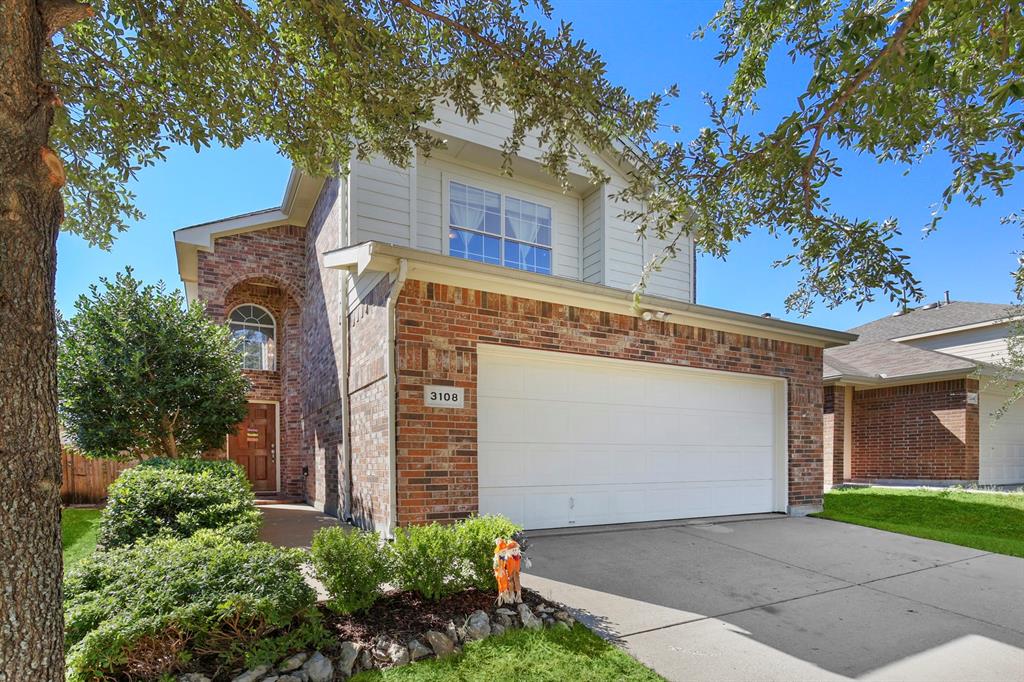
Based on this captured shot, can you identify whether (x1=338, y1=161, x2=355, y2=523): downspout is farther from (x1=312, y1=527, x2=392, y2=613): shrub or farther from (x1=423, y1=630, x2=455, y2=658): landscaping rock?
(x1=423, y1=630, x2=455, y2=658): landscaping rock

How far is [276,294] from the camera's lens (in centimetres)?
Answer: 1226

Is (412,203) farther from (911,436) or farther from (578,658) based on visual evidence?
(911,436)

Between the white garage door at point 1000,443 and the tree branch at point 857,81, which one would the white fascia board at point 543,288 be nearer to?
the tree branch at point 857,81

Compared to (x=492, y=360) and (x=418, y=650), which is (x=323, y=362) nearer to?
(x=492, y=360)

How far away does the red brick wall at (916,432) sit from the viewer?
12766mm

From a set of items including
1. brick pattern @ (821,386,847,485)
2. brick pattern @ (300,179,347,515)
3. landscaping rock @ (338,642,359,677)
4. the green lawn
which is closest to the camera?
landscaping rock @ (338,642,359,677)

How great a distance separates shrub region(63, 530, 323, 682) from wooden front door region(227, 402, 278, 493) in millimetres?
8528

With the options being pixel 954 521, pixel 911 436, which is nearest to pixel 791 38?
pixel 954 521

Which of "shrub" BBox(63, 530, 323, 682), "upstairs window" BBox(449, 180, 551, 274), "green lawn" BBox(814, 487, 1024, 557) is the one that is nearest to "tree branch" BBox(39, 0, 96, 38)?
→ "shrub" BBox(63, 530, 323, 682)

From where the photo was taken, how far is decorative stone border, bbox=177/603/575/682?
2.95 m

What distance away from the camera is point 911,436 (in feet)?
44.4

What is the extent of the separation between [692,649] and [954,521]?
7.59m

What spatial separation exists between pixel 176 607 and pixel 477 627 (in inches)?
70.8

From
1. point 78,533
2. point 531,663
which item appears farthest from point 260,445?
point 531,663
